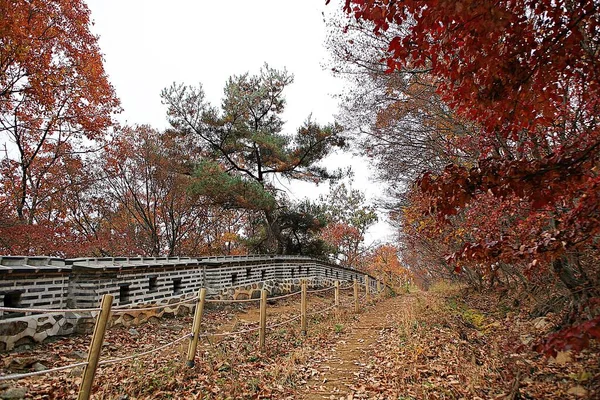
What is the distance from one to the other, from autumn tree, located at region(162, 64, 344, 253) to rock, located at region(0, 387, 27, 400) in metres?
11.2

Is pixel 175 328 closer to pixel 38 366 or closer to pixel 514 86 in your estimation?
pixel 38 366

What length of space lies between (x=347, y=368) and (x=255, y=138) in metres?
12.4

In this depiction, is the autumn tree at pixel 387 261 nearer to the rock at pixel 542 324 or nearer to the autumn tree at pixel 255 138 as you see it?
the autumn tree at pixel 255 138

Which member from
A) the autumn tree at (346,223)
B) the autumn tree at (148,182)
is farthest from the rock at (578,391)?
the autumn tree at (346,223)

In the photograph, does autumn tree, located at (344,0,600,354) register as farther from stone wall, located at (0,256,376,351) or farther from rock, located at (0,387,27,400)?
stone wall, located at (0,256,376,351)

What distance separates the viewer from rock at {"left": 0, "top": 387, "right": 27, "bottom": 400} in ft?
13.5

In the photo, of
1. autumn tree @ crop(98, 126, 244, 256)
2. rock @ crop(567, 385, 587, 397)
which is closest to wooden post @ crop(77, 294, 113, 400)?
rock @ crop(567, 385, 587, 397)

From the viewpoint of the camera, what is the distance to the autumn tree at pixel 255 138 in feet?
54.7

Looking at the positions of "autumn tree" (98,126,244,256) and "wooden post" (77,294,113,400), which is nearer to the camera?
"wooden post" (77,294,113,400)

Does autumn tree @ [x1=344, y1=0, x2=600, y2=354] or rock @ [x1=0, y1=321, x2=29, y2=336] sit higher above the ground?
autumn tree @ [x1=344, y1=0, x2=600, y2=354]

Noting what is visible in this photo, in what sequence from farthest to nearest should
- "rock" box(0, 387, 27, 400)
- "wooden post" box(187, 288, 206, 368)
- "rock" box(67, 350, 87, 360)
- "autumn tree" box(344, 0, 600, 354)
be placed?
1. "rock" box(67, 350, 87, 360)
2. "wooden post" box(187, 288, 206, 368)
3. "rock" box(0, 387, 27, 400)
4. "autumn tree" box(344, 0, 600, 354)

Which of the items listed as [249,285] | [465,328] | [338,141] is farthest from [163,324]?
[338,141]

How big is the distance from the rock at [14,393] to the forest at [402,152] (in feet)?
18.1

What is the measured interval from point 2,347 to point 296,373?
17.1 feet
